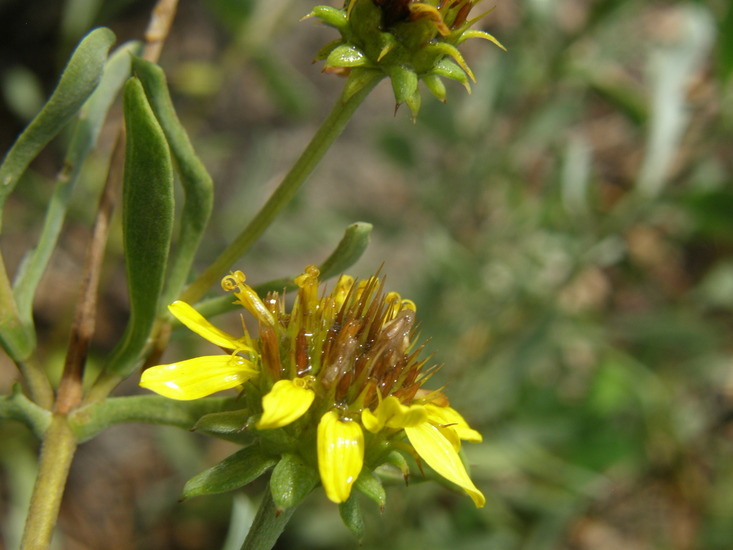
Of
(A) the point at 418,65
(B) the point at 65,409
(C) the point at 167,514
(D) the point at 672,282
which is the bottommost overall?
(C) the point at 167,514

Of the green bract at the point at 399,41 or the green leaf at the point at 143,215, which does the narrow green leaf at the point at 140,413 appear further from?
the green bract at the point at 399,41

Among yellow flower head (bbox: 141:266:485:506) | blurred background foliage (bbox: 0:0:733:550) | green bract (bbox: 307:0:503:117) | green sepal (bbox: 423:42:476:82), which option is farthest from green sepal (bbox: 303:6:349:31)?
blurred background foliage (bbox: 0:0:733:550)

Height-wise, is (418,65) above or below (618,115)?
above

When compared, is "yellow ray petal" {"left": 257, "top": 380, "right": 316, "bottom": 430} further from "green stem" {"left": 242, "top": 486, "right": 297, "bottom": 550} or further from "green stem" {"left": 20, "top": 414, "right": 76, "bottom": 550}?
"green stem" {"left": 20, "top": 414, "right": 76, "bottom": 550}

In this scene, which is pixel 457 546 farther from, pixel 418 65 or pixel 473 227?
pixel 418 65

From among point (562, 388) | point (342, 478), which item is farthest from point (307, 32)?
point (342, 478)

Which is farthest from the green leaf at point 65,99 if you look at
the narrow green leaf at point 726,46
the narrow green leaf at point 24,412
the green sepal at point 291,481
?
the narrow green leaf at point 726,46

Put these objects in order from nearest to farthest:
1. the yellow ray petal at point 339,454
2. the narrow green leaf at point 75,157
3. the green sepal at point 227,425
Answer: the yellow ray petal at point 339,454 → the green sepal at point 227,425 → the narrow green leaf at point 75,157
